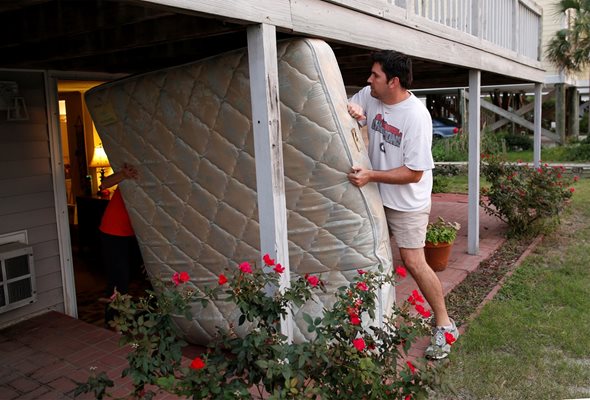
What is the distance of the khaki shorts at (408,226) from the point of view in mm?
3506

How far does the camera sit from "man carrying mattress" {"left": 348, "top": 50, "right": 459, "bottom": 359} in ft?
10.7

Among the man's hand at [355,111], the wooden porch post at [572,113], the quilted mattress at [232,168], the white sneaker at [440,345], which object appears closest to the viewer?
the quilted mattress at [232,168]

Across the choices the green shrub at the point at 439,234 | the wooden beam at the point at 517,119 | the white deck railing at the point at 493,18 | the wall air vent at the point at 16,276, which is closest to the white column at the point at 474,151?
the white deck railing at the point at 493,18

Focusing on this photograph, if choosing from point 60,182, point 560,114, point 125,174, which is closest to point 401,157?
point 125,174

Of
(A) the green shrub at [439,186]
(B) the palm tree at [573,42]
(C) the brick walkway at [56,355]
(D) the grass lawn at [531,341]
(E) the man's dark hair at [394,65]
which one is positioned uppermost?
(B) the palm tree at [573,42]

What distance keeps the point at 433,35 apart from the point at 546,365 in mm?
2679

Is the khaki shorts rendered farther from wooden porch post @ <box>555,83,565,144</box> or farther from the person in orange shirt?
wooden porch post @ <box>555,83,565,144</box>

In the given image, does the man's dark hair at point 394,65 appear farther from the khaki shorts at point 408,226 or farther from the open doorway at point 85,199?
the open doorway at point 85,199

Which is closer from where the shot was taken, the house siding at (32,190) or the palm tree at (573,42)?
the house siding at (32,190)

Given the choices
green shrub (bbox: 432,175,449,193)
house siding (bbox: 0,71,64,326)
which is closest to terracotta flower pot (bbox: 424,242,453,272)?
house siding (bbox: 0,71,64,326)

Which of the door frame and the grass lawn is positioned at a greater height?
the door frame

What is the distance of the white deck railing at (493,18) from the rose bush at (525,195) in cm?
161

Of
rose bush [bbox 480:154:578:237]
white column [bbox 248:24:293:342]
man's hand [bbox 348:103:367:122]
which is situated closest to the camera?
white column [bbox 248:24:293:342]

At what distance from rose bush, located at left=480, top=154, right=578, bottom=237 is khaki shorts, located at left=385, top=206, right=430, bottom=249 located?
3687 mm
